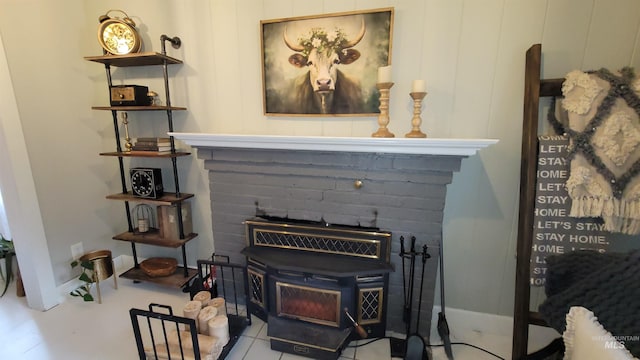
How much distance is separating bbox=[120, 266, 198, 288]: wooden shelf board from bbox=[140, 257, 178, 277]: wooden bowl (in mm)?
29

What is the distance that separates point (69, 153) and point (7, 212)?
492 millimetres

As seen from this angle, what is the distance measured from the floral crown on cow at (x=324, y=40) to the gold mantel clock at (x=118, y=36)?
1.11 metres

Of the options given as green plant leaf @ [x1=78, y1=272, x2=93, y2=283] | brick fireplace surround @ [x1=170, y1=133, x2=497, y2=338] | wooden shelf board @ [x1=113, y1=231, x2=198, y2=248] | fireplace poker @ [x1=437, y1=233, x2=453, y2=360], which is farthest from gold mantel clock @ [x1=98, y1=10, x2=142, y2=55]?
fireplace poker @ [x1=437, y1=233, x2=453, y2=360]

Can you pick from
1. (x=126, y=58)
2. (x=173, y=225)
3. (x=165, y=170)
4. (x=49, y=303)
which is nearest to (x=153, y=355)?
(x=173, y=225)

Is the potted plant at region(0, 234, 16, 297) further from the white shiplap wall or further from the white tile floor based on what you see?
the white shiplap wall

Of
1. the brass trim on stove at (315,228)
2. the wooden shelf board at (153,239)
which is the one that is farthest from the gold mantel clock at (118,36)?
the brass trim on stove at (315,228)

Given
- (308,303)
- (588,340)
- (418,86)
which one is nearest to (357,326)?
(308,303)

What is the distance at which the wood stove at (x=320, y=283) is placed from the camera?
1462mm

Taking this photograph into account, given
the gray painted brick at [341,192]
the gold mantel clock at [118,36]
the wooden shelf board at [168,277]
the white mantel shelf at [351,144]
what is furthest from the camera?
the wooden shelf board at [168,277]

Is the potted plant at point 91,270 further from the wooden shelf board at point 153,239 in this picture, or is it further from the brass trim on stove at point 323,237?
the brass trim on stove at point 323,237

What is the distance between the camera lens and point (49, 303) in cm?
184

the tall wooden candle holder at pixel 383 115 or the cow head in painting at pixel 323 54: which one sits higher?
the cow head in painting at pixel 323 54

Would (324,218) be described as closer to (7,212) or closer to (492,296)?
(492,296)

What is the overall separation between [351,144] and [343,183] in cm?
31
